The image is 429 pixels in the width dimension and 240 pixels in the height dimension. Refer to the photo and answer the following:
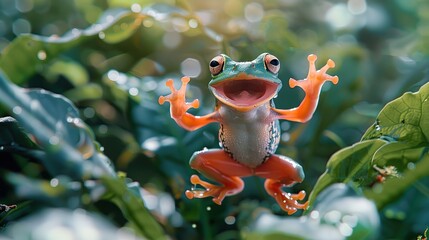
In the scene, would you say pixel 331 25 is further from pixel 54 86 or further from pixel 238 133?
pixel 238 133

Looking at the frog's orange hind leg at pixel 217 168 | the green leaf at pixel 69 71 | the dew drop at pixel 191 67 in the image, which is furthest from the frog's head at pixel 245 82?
the green leaf at pixel 69 71

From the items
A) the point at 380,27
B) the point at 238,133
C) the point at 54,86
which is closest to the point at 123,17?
the point at 54,86

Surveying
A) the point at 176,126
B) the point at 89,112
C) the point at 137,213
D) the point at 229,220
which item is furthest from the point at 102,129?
the point at 137,213

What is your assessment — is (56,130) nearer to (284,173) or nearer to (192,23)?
(284,173)

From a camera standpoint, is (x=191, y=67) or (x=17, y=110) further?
(x=191, y=67)

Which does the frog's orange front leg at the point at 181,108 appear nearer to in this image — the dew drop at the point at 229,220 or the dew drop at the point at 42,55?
the dew drop at the point at 229,220

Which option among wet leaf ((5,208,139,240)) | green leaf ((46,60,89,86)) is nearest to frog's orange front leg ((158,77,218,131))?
wet leaf ((5,208,139,240))

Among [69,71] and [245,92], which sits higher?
[245,92]
